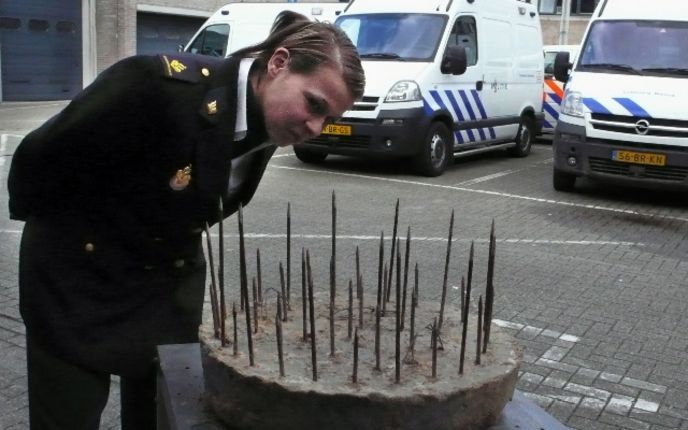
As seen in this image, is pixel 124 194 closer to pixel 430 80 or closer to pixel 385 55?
pixel 430 80

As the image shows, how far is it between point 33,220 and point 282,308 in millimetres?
714

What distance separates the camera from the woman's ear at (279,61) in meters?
1.95

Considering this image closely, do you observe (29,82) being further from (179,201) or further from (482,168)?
(179,201)

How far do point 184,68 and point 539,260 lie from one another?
5.19 metres

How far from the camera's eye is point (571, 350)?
15.5 feet

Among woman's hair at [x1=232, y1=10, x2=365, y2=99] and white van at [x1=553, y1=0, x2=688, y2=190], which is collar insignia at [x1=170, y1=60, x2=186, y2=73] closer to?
woman's hair at [x1=232, y1=10, x2=365, y2=99]

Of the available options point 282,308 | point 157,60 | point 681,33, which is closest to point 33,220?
point 157,60

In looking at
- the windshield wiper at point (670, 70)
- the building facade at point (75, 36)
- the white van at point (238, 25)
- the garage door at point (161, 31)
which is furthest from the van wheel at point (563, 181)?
the garage door at point (161, 31)

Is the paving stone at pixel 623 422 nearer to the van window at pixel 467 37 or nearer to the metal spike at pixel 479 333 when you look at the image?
the metal spike at pixel 479 333

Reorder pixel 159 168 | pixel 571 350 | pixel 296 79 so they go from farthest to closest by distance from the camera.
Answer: pixel 571 350
pixel 159 168
pixel 296 79

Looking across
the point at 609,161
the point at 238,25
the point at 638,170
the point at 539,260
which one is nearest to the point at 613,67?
the point at 609,161

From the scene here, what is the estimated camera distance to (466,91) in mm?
11773

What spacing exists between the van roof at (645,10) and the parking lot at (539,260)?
2.23 m

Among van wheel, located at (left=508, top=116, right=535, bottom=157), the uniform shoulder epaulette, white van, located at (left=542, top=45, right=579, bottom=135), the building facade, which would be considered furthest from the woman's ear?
the building facade
